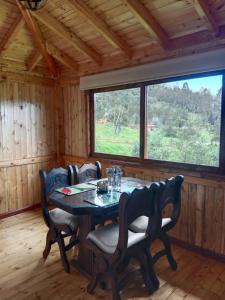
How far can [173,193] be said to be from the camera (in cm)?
227

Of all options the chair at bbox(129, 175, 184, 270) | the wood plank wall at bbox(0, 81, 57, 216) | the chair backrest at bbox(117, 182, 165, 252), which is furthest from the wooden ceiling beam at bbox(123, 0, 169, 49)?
the wood plank wall at bbox(0, 81, 57, 216)

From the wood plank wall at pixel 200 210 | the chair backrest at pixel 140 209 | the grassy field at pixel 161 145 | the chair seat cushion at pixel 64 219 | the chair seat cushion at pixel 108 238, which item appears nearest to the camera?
the chair backrest at pixel 140 209

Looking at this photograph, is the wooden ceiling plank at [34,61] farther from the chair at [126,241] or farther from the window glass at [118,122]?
the chair at [126,241]

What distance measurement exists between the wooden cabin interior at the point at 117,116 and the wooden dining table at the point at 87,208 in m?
0.09

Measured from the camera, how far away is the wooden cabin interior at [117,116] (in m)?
2.44

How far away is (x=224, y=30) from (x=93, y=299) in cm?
278

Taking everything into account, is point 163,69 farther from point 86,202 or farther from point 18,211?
point 18,211

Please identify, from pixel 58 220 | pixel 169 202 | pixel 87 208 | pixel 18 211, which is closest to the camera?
pixel 87 208

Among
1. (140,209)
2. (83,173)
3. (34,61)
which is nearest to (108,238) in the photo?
(140,209)

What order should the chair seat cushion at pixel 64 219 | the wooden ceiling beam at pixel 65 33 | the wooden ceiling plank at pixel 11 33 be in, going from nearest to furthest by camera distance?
the chair seat cushion at pixel 64 219
the wooden ceiling beam at pixel 65 33
the wooden ceiling plank at pixel 11 33

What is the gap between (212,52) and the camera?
2.53m

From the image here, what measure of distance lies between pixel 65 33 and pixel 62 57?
2.20 feet

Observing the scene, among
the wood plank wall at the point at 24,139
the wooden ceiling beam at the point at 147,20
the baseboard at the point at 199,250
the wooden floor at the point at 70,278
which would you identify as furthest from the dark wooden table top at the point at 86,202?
the wood plank wall at the point at 24,139

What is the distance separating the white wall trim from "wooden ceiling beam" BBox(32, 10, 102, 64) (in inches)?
12.0
